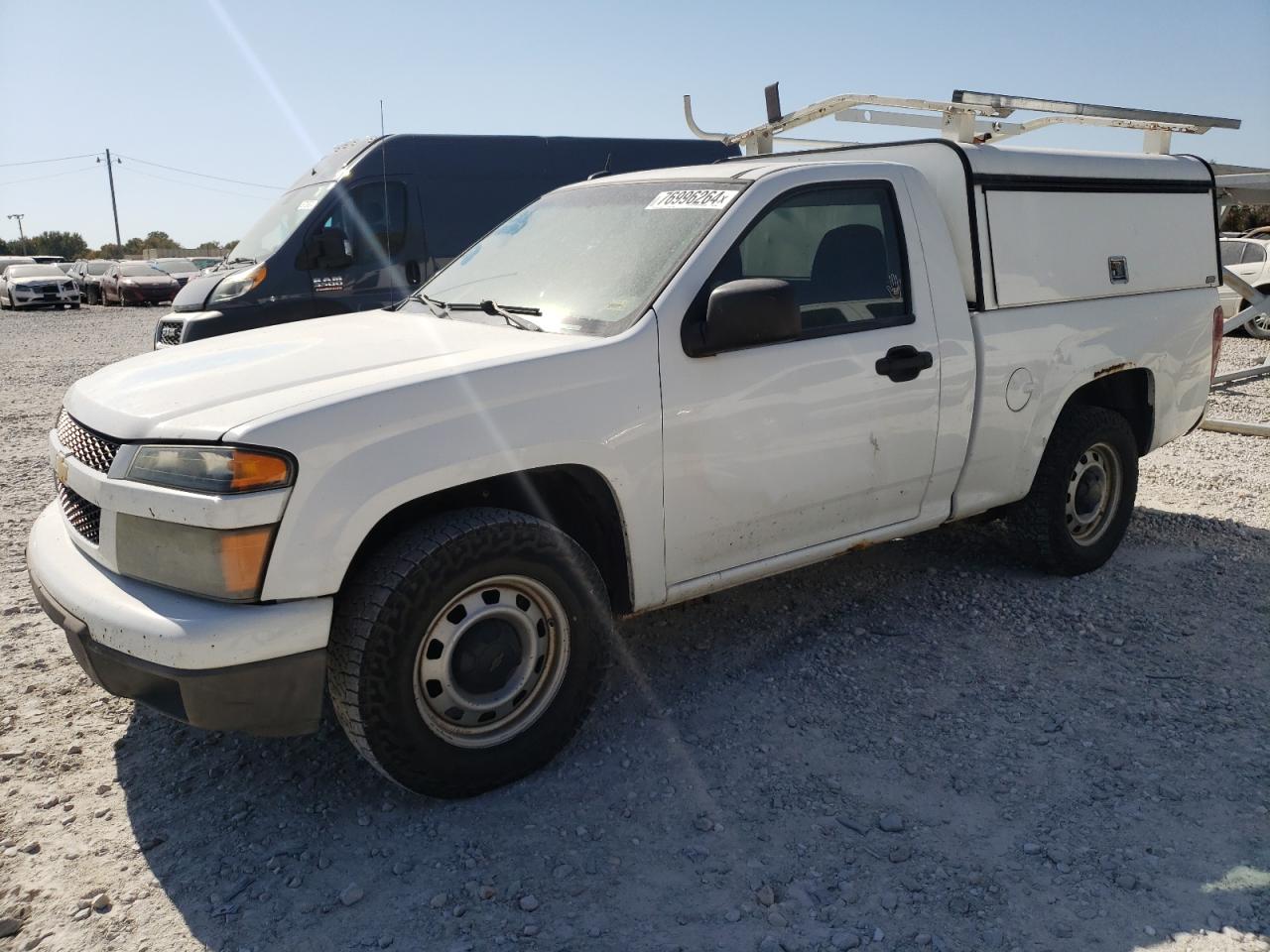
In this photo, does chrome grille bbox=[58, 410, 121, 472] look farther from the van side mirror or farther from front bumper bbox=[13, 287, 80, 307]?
front bumper bbox=[13, 287, 80, 307]

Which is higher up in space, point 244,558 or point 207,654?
point 244,558

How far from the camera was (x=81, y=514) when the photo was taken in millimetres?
3111

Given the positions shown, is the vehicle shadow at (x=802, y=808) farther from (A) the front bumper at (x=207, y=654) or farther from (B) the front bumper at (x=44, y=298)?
(B) the front bumper at (x=44, y=298)

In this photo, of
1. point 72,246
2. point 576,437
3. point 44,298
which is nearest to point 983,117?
point 576,437

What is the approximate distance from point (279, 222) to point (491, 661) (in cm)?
743

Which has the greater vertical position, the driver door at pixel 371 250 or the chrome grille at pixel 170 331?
the driver door at pixel 371 250

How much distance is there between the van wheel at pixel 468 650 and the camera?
9.30 ft

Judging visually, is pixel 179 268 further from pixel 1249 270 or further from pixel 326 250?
pixel 1249 270

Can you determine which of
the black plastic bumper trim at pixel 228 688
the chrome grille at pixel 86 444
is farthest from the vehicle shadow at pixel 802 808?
the chrome grille at pixel 86 444

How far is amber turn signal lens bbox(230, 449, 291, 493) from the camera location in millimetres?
2617

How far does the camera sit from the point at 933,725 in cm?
354

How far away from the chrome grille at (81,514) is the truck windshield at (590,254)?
145 centimetres

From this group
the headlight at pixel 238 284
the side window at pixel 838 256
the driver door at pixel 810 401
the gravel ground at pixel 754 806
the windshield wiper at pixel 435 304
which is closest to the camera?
the gravel ground at pixel 754 806

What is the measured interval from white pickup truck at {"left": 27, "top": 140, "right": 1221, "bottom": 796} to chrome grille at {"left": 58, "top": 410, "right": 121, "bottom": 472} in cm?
1
